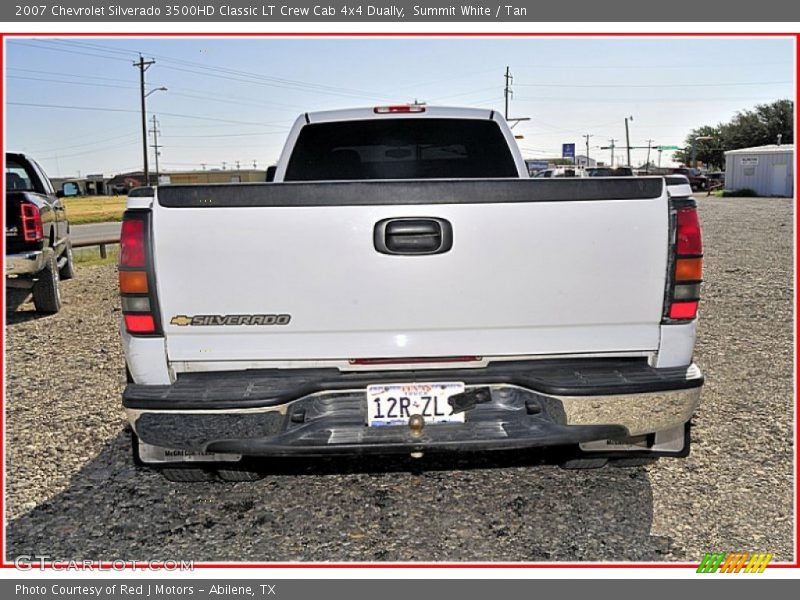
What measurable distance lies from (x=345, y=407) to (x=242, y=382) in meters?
0.44

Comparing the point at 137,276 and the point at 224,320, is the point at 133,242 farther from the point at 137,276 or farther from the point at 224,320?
the point at 224,320

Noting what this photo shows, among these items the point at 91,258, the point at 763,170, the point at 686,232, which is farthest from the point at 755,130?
the point at 686,232

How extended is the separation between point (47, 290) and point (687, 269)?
8310 millimetres

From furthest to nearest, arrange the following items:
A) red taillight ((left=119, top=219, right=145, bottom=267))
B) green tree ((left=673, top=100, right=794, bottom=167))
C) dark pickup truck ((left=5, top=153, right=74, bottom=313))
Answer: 1. green tree ((left=673, top=100, right=794, bottom=167))
2. dark pickup truck ((left=5, top=153, right=74, bottom=313))
3. red taillight ((left=119, top=219, right=145, bottom=267))

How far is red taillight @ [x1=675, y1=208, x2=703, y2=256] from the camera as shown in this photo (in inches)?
125

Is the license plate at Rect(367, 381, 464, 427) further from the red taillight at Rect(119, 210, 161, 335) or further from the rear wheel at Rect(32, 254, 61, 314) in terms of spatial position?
the rear wheel at Rect(32, 254, 61, 314)

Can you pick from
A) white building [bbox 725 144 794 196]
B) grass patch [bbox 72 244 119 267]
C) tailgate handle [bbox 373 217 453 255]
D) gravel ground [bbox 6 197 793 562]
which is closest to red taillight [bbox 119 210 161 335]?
tailgate handle [bbox 373 217 453 255]

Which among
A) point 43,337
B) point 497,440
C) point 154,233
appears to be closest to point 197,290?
point 154,233

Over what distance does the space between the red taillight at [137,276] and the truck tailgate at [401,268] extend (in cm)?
4

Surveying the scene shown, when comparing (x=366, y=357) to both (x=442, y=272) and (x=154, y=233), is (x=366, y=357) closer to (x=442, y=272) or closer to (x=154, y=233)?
(x=442, y=272)

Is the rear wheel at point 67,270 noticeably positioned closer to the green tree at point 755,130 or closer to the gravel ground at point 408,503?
the gravel ground at point 408,503

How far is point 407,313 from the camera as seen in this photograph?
3.16m

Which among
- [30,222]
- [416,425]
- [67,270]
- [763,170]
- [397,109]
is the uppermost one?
[397,109]

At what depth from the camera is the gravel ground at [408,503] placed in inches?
134
